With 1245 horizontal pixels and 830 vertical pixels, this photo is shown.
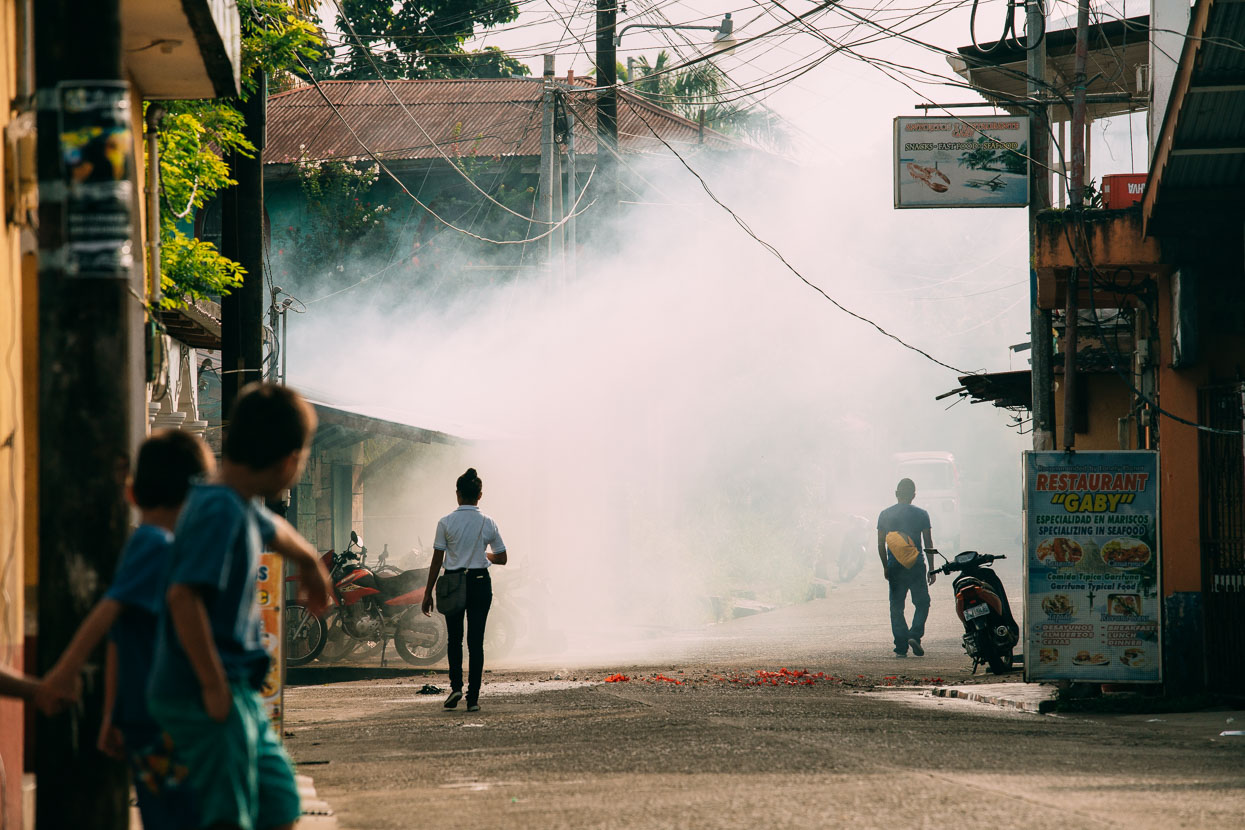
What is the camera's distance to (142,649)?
3637 millimetres

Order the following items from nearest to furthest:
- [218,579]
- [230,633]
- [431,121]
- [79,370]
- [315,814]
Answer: [218,579], [230,633], [79,370], [315,814], [431,121]

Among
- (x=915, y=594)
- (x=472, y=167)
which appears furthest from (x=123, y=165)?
(x=472, y=167)

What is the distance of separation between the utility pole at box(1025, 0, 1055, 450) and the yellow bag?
331 cm

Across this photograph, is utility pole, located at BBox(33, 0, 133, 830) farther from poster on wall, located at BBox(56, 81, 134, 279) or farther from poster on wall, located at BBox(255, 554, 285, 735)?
poster on wall, located at BBox(255, 554, 285, 735)

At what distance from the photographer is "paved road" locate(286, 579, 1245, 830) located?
607 centimetres

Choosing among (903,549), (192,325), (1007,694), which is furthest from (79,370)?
(903,549)

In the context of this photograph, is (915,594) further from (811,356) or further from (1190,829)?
(811,356)

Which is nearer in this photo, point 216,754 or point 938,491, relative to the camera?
point 216,754

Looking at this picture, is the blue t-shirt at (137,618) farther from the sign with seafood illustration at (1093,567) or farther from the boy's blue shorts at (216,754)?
the sign with seafood illustration at (1093,567)

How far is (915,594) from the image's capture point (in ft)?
51.3

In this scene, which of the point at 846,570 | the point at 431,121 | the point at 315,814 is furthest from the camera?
the point at 846,570

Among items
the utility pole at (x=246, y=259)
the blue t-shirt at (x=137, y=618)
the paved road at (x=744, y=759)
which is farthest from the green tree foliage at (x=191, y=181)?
the blue t-shirt at (x=137, y=618)

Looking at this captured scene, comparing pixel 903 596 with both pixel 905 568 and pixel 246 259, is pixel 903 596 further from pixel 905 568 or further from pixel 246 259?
pixel 246 259

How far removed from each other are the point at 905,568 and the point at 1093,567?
469 cm
